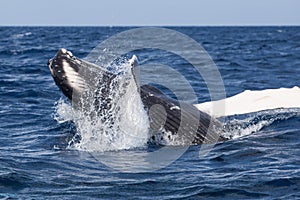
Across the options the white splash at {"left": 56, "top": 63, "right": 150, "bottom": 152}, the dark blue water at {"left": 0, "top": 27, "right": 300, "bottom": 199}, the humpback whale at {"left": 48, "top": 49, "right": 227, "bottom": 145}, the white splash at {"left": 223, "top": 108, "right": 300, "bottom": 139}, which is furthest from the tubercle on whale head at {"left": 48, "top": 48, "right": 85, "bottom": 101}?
the white splash at {"left": 223, "top": 108, "right": 300, "bottom": 139}

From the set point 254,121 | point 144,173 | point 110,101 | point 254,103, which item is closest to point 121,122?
point 110,101

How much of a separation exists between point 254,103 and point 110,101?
13.5 ft

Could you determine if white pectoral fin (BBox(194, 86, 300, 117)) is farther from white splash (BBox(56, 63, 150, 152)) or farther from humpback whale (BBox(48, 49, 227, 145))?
white splash (BBox(56, 63, 150, 152))

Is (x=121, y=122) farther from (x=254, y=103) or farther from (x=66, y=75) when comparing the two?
(x=254, y=103)

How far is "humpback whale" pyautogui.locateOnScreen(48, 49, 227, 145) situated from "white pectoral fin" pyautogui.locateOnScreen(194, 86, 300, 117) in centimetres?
210

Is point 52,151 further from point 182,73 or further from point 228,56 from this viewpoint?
point 228,56

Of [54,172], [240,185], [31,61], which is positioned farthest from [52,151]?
[31,61]

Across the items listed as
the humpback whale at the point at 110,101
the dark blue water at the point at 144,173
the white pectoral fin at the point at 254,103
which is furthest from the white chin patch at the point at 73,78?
the white pectoral fin at the point at 254,103

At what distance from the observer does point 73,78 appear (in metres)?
9.42

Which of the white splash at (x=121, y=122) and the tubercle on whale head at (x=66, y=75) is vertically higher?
the tubercle on whale head at (x=66, y=75)

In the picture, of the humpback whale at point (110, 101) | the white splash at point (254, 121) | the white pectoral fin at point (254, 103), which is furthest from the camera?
the white pectoral fin at point (254, 103)

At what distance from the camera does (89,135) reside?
31.5 ft

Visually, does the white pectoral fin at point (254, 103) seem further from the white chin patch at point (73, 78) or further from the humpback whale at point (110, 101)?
the white chin patch at point (73, 78)

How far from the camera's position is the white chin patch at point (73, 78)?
9.38 metres
